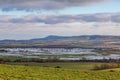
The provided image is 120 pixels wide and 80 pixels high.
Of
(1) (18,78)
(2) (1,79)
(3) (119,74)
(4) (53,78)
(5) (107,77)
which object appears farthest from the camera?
(3) (119,74)

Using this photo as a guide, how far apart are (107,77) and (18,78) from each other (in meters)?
9.51

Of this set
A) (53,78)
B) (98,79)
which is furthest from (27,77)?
(98,79)

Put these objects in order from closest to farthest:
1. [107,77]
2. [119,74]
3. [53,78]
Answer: [53,78]
[107,77]
[119,74]

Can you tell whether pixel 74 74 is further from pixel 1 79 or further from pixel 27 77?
pixel 1 79

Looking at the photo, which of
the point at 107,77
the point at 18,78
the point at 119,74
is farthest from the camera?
the point at 119,74

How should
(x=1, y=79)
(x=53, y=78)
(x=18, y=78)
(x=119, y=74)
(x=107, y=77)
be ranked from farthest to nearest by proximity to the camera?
1. (x=119, y=74)
2. (x=107, y=77)
3. (x=53, y=78)
4. (x=18, y=78)
5. (x=1, y=79)

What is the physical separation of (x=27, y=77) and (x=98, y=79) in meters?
7.01

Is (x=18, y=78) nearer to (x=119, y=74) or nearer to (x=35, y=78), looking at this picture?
(x=35, y=78)

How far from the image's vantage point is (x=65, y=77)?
99.5 feet

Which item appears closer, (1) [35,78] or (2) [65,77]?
(1) [35,78]

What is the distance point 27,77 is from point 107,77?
8531mm

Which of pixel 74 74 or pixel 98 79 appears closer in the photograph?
pixel 98 79

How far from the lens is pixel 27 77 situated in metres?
28.6

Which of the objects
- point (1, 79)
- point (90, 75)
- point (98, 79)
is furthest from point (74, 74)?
point (1, 79)
